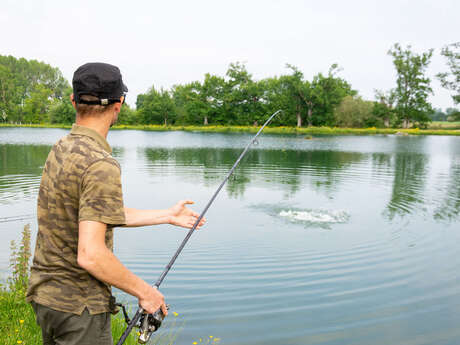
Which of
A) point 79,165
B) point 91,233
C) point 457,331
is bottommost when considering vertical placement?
point 457,331

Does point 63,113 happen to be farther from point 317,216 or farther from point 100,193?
point 100,193

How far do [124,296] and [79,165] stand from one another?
3.80 m

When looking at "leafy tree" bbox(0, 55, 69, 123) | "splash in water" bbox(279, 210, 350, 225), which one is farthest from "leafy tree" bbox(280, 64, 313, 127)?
"splash in water" bbox(279, 210, 350, 225)

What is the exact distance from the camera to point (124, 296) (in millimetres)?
5121

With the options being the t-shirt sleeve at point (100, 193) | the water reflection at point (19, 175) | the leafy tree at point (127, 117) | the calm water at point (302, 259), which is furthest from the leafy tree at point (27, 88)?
the t-shirt sleeve at point (100, 193)

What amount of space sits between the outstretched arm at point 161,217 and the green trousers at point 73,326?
624 millimetres

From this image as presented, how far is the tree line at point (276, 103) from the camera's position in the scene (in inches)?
2692

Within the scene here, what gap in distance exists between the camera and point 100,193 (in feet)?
5.70

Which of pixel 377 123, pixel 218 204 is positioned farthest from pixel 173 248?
pixel 377 123

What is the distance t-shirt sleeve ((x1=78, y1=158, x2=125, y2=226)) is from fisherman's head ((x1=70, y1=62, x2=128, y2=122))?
330 mm

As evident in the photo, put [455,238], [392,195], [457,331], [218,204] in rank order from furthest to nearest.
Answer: [392,195], [218,204], [455,238], [457,331]

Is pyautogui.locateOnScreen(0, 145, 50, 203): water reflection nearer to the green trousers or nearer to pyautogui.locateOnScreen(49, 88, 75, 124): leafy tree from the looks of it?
the green trousers

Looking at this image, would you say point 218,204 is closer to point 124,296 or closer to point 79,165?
point 124,296

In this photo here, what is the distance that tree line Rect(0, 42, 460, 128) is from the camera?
224ft
